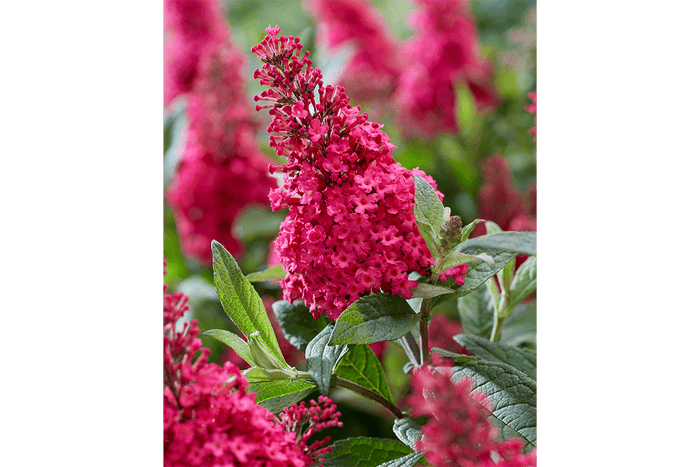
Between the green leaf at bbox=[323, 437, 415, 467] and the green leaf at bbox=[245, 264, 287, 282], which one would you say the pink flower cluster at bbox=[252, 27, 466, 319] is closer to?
the green leaf at bbox=[245, 264, 287, 282]

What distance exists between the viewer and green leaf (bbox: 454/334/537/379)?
40.5 inches

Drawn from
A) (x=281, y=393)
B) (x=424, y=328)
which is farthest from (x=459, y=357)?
(x=281, y=393)

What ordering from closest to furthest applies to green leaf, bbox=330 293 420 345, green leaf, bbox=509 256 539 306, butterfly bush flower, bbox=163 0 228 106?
green leaf, bbox=330 293 420 345
green leaf, bbox=509 256 539 306
butterfly bush flower, bbox=163 0 228 106

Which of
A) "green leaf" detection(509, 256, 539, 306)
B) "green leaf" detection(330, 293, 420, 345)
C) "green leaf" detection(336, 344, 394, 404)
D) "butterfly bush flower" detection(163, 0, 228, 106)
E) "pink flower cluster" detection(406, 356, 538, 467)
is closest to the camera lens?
"pink flower cluster" detection(406, 356, 538, 467)

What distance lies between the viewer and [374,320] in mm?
821

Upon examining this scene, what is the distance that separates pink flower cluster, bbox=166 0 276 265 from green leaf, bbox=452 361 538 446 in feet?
2.17

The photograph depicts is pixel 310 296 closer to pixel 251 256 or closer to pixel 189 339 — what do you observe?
pixel 189 339

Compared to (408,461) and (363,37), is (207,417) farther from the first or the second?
(363,37)

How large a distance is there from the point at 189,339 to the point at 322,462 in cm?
30

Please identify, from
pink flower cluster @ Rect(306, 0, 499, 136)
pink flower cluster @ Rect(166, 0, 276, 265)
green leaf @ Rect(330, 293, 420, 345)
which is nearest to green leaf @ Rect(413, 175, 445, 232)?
green leaf @ Rect(330, 293, 420, 345)

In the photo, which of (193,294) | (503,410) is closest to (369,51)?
(193,294)

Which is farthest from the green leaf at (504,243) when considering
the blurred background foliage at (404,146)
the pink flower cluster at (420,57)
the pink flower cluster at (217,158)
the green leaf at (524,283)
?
the pink flower cluster at (420,57)

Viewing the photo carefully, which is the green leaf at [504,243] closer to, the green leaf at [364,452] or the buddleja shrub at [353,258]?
the buddleja shrub at [353,258]

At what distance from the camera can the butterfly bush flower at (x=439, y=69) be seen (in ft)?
5.23
